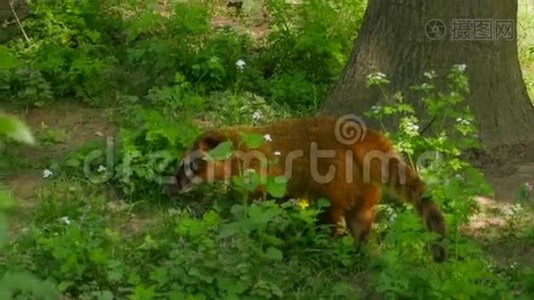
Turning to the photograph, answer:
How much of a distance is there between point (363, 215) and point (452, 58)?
175 centimetres

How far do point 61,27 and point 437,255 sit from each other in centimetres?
496

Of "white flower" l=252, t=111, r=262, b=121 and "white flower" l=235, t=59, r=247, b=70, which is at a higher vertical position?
"white flower" l=235, t=59, r=247, b=70

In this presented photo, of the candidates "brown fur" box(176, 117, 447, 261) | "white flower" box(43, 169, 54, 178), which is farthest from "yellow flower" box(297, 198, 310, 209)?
"white flower" box(43, 169, 54, 178)

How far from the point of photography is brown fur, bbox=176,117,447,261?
5.80 meters

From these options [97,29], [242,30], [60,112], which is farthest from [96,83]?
[242,30]

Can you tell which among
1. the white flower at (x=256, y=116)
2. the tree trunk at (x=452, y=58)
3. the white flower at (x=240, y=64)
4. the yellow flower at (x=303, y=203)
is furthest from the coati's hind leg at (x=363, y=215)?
the white flower at (x=240, y=64)

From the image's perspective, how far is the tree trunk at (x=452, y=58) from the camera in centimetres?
702

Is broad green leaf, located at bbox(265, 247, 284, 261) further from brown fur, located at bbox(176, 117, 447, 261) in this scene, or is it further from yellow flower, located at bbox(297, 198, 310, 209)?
yellow flower, located at bbox(297, 198, 310, 209)

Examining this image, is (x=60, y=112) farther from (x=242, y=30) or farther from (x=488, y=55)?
(x=488, y=55)
